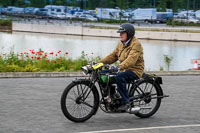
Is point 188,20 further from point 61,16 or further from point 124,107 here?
point 124,107

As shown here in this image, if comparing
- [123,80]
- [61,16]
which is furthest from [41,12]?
[123,80]

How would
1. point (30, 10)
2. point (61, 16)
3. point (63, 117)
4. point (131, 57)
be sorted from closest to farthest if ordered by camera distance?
point (131, 57), point (63, 117), point (61, 16), point (30, 10)

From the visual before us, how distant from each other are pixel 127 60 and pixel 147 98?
3.09ft

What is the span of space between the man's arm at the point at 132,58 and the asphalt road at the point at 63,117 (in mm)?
978

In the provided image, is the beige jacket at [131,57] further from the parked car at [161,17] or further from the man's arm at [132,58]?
the parked car at [161,17]

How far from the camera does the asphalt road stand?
301 inches

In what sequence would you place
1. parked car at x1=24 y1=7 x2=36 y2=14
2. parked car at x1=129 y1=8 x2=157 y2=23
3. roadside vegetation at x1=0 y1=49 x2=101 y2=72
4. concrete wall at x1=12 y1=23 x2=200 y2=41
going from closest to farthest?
roadside vegetation at x1=0 y1=49 x2=101 y2=72 < concrete wall at x1=12 y1=23 x2=200 y2=41 < parked car at x1=129 y1=8 x2=157 y2=23 < parked car at x1=24 y1=7 x2=36 y2=14

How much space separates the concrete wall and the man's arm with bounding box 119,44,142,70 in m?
55.5

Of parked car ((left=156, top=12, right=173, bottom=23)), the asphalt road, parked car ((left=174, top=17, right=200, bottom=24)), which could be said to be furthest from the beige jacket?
parked car ((left=156, top=12, right=173, bottom=23))

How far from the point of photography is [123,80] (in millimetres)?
7957

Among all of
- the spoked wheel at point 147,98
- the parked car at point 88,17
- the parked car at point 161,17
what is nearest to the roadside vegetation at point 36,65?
the spoked wheel at point 147,98

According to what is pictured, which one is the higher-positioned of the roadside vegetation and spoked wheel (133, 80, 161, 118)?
spoked wheel (133, 80, 161, 118)

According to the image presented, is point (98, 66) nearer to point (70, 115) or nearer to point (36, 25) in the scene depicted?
point (70, 115)

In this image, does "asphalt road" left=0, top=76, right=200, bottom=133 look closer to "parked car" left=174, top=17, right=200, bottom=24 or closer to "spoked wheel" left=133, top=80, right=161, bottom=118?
"spoked wheel" left=133, top=80, right=161, bottom=118
